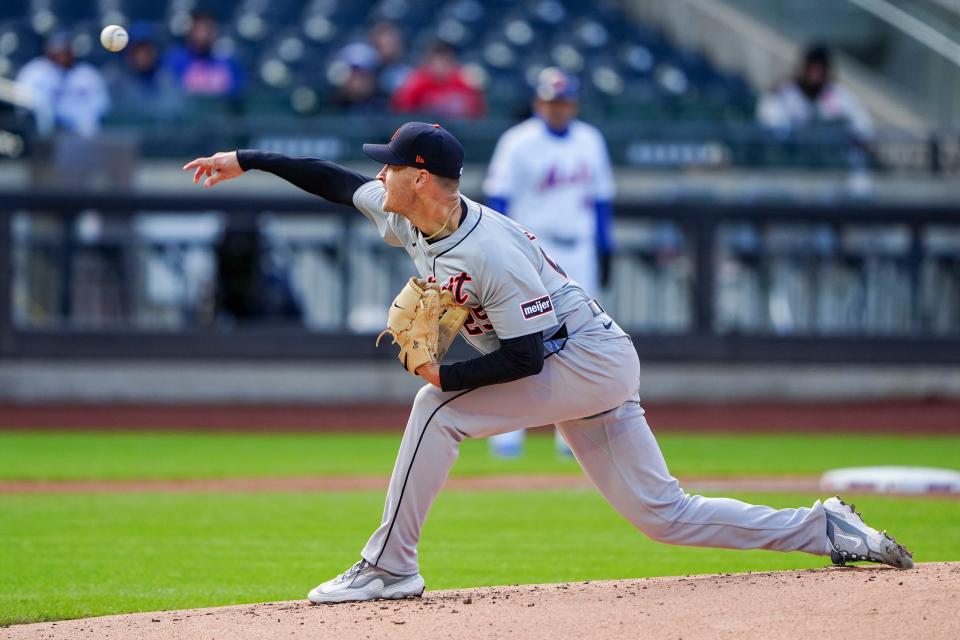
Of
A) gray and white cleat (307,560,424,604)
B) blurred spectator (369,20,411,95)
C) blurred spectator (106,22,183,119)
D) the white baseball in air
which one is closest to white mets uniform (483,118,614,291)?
the white baseball in air

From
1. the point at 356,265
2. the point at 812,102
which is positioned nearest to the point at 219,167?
the point at 356,265

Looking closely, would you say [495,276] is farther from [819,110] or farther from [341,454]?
[819,110]

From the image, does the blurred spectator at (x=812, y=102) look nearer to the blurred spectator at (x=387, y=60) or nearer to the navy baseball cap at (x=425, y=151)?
the blurred spectator at (x=387, y=60)

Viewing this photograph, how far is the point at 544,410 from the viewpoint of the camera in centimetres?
464

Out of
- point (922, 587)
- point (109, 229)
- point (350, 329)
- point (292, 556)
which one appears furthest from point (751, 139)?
point (922, 587)

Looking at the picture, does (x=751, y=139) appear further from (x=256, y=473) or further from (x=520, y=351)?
(x=520, y=351)

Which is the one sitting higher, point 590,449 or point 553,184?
point 553,184

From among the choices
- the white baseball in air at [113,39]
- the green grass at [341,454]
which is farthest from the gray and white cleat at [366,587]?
the green grass at [341,454]

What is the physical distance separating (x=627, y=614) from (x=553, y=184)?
5.51m

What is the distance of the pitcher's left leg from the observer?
185 inches

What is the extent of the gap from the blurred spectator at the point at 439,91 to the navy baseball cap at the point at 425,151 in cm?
961

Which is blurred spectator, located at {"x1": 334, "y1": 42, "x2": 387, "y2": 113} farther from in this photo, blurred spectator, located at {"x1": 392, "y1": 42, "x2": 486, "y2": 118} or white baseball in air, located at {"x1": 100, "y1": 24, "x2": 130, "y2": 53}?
white baseball in air, located at {"x1": 100, "y1": 24, "x2": 130, "y2": 53}

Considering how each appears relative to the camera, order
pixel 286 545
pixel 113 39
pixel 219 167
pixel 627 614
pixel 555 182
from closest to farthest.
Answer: pixel 627 614
pixel 219 167
pixel 113 39
pixel 286 545
pixel 555 182

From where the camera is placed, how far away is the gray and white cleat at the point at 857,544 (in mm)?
4801
